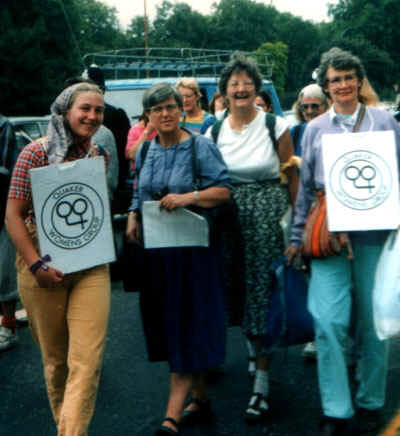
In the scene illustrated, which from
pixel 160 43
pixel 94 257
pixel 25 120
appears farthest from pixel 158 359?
pixel 160 43

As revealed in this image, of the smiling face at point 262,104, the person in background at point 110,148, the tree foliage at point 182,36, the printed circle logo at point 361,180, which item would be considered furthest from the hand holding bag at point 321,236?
the tree foliage at point 182,36

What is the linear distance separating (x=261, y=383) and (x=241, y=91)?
5.49 ft

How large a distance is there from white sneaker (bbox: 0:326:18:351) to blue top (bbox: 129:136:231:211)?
2.11 metres

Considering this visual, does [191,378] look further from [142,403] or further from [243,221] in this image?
[243,221]

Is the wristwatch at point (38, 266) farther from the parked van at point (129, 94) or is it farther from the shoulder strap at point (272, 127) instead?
the parked van at point (129, 94)

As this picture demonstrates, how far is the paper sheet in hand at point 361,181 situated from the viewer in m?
3.28

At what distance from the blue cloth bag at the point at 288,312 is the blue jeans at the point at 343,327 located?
0.53 ft

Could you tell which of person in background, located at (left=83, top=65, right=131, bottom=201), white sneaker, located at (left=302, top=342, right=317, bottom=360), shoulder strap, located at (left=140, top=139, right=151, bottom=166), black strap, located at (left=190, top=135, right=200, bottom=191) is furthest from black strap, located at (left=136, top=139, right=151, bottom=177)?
person in background, located at (left=83, top=65, right=131, bottom=201)

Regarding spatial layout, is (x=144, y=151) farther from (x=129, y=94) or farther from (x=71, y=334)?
(x=129, y=94)

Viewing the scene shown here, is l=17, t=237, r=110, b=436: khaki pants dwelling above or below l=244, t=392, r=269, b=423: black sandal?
above

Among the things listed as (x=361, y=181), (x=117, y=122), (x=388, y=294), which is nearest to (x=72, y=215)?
(x=361, y=181)

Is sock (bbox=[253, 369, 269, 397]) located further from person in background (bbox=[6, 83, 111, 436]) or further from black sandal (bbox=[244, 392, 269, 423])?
person in background (bbox=[6, 83, 111, 436])

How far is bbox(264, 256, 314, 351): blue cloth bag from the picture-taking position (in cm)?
356

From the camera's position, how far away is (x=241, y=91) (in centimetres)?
375
